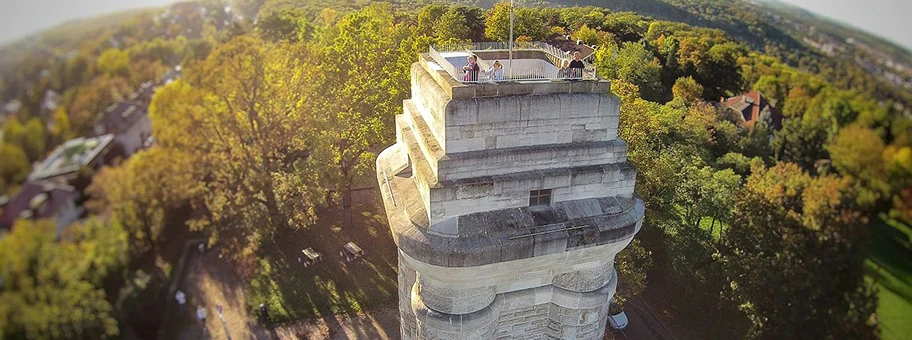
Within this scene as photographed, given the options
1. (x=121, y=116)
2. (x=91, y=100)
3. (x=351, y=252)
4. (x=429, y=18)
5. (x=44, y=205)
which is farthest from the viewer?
(x=429, y=18)

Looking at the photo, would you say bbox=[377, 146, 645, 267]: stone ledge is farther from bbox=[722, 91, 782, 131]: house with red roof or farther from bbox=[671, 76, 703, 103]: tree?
bbox=[722, 91, 782, 131]: house with red roof

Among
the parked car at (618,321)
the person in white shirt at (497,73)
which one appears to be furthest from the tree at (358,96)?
the person in white shirt at (497,73)

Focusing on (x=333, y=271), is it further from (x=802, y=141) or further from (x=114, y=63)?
Result: (x=802, y=141)

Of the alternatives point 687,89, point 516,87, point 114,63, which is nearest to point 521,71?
point 516,87

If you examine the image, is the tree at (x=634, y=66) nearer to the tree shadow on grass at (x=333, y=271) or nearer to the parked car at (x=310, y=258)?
the tree shadow on grass at (x=333, y=271)

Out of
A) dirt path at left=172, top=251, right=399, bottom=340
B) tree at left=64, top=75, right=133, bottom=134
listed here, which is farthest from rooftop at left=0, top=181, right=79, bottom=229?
dirt path at left=172, top=251, right=399, bottom=340

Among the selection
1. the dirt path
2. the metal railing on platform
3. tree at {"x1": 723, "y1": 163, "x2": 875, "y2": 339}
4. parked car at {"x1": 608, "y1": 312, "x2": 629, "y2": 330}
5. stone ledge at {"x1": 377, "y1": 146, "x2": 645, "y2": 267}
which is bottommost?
the dirt path

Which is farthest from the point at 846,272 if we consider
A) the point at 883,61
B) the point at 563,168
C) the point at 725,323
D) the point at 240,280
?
the point at 240,280

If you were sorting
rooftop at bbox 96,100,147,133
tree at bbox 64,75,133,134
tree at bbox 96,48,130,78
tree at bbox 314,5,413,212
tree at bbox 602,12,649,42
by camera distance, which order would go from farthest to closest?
tree at bbox 602,12,649,42, tree at bbox 314,5,413,212, tree at bbox 96,48,130,78, rooftop at bbox 96,100,147,133, tree at bbox 64,75,133,134
